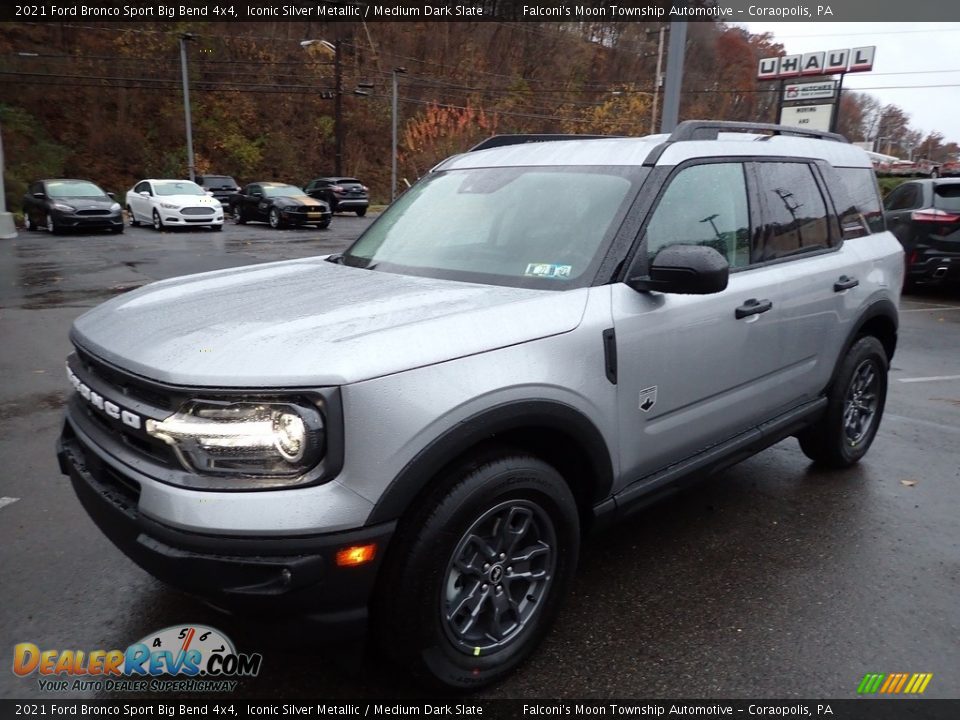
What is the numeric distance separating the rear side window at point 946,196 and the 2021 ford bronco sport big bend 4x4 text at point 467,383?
8.74 m

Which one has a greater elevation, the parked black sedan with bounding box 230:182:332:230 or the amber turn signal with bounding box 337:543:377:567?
the amber turn signal with bounding box 337:543:377:567

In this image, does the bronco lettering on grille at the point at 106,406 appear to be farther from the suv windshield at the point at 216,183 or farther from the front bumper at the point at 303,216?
the suv windshield at the point at 216,183

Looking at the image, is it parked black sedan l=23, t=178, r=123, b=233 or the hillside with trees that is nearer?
parked black sedan l=23, t=178, r=123, b=233

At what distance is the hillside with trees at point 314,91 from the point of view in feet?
137

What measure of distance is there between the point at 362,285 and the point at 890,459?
3835 mm

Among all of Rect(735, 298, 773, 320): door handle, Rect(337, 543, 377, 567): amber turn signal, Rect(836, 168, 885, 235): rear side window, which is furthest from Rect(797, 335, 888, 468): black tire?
Rect(337, 543, 377, 567): amber turn signal

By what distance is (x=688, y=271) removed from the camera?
8.71 feet

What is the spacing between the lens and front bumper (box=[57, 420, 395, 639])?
6.48 ft

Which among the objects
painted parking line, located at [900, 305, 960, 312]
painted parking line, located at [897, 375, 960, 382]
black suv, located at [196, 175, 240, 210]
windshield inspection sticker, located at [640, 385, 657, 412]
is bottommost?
painted parking line, located at [900, 305, 960, 312]

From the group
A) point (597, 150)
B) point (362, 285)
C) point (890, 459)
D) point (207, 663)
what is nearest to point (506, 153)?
point (597, 150)

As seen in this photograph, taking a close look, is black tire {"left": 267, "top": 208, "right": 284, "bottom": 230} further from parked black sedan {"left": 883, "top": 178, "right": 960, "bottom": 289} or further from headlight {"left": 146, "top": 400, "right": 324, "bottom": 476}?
headlight {"left": 146, "top": 400, "right": 324, "bottom": 476}

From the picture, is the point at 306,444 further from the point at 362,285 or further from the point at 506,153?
the point at 506,153

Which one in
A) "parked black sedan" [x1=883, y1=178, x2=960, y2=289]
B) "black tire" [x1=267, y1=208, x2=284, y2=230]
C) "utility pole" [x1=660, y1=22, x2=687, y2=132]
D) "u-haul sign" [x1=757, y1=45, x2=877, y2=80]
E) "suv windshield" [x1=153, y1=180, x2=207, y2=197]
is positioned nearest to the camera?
"utility pole" [x1=660, y1=22, x2=687, y2=132]

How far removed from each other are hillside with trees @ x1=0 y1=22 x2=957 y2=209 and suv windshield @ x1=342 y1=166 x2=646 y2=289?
34.4 metres
